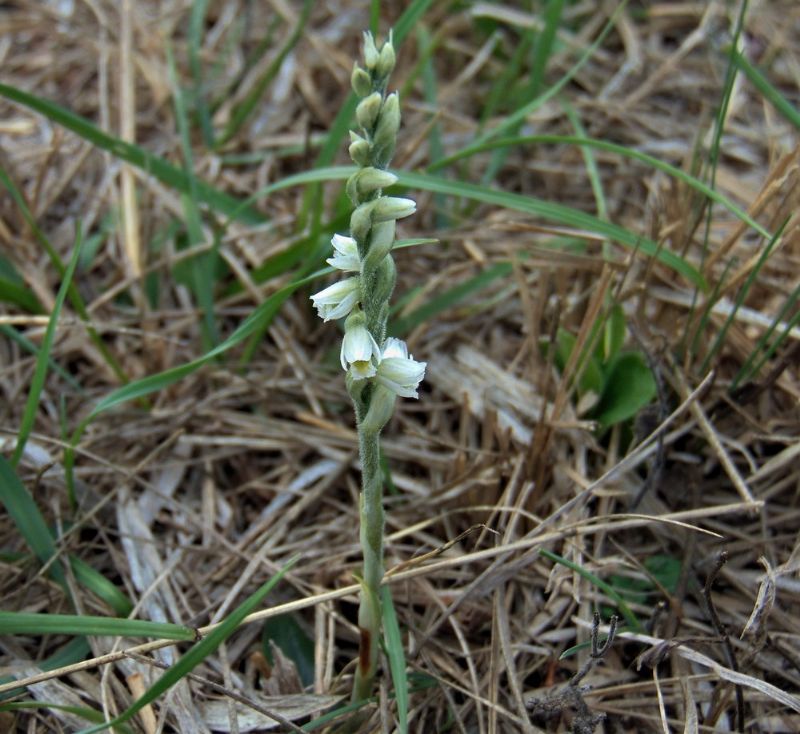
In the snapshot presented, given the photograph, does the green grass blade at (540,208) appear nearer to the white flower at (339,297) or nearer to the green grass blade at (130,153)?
the green grass blade at (130,153)

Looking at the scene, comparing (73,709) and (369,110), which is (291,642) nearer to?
(73,709)

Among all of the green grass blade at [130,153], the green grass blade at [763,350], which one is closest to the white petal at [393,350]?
the green grass blade at [763,350]

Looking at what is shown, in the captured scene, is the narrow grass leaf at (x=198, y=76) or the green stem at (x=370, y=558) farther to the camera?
the narrow grass leaf at (x=198, y=76)

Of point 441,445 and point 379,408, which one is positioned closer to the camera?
point 379,408

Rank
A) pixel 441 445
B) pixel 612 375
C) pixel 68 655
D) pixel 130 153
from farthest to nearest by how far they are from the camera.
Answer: pixel 130 153 < pixel 612 375 < pixel 441 445 < pixel 68 655

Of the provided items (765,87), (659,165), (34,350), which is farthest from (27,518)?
(765,87)

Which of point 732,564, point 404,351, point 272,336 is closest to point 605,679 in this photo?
point 732,564

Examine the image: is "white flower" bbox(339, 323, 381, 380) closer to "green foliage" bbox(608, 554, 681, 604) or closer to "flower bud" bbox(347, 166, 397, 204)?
"flower bud" bbox(347, 166, 397, 204)

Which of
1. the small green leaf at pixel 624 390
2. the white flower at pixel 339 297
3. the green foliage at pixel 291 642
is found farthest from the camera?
the small green leaf at pixel 624 390
